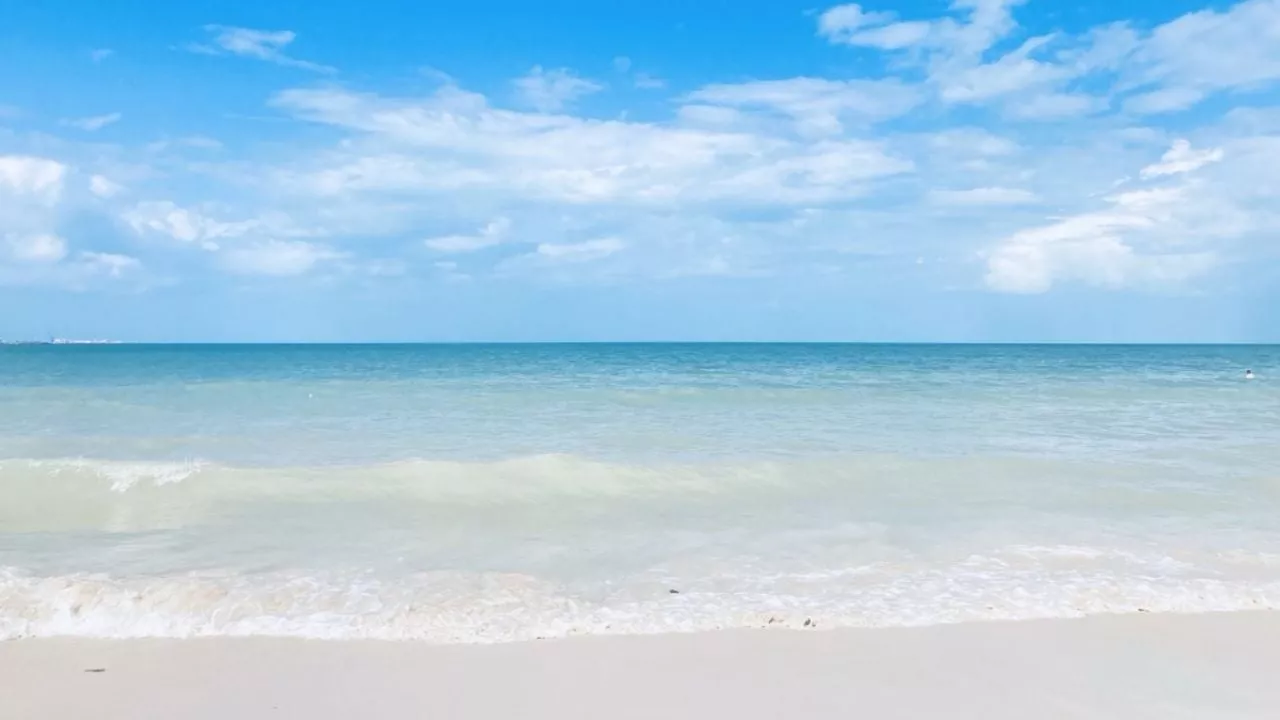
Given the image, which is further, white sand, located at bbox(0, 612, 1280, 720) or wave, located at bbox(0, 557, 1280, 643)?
wave, located at bbox(0, 557, 1280, 643)

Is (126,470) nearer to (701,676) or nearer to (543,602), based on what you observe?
(543,602)

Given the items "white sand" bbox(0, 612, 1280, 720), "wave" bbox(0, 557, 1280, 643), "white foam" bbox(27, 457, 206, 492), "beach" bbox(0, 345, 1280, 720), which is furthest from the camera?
"white foam" bbox(27, 457, 206, 492)

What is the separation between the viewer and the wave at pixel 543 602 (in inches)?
240

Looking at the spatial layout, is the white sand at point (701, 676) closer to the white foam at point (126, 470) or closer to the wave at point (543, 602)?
the wave at point (543, 602)

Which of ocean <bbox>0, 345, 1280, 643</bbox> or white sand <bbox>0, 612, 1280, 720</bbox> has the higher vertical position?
ocean <bbox>0, 345, 1280, 643</bbox>

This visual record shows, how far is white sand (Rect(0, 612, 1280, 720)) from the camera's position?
4.77 m

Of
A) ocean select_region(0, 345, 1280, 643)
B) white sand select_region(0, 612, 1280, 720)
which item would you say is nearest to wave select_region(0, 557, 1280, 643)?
ocean select_region(0, 345, 1280, 643)

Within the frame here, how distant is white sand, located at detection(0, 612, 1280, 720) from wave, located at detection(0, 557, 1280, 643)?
9.4 inches

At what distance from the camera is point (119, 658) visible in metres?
5.57

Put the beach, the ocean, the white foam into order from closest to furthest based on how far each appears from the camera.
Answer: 1. the beach
2. the ocean
3. the white foam

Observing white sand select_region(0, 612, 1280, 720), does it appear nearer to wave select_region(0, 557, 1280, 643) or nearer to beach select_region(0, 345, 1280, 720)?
beach select_region(0, 345, 1280, 720)

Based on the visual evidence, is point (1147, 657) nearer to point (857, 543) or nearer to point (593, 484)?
point (857, 543)

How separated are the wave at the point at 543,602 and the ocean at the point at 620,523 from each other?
3 centimetres

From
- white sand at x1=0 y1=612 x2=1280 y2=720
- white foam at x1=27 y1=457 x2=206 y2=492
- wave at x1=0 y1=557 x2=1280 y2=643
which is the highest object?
white foam at x1=27 y1=457 x2=206 y2=492
